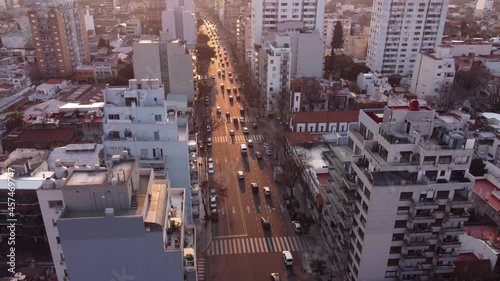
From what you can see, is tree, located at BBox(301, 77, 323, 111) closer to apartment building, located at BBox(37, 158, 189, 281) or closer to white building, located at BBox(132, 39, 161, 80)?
white building, located at BBox(132, 39, 161, 80)

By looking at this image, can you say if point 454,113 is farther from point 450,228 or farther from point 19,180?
point 19,180

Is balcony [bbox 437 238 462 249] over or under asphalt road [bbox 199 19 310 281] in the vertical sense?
over

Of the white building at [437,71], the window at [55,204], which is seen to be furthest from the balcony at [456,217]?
the white building at [437,71]

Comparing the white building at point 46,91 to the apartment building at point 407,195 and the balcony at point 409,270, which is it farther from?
the balcony at point 409,270

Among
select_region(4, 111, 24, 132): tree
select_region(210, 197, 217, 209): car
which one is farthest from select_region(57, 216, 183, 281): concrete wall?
select_region(4, 111, 24, 132): tree

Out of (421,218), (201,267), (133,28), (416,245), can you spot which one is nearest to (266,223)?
(201,267)
